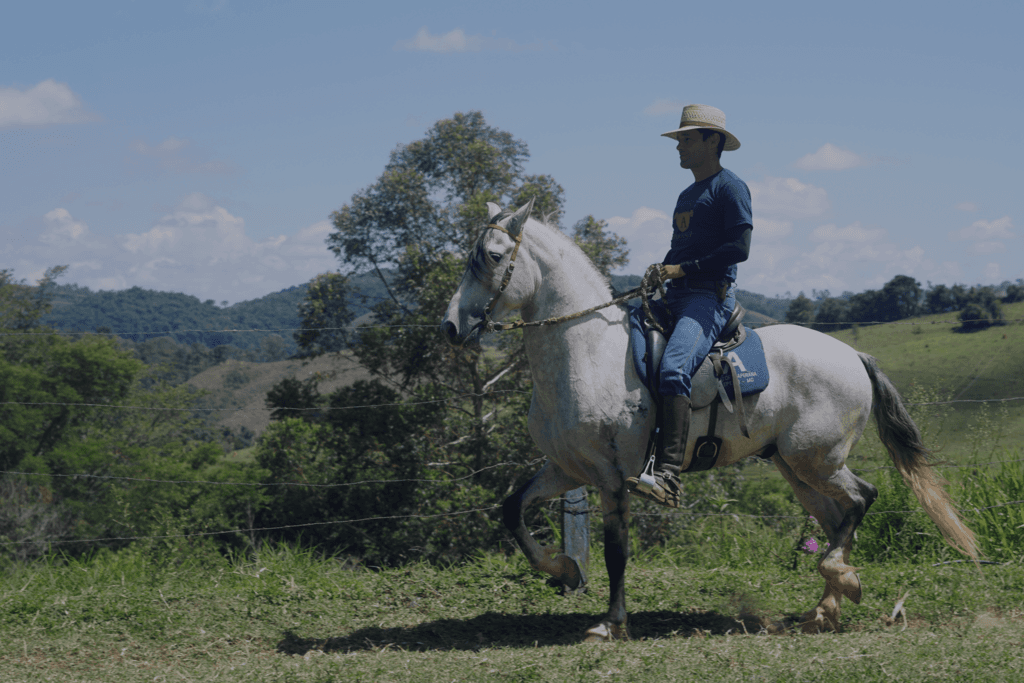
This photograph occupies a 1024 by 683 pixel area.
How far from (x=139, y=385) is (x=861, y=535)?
10.5m

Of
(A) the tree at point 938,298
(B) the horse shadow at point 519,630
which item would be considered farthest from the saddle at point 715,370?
(A) the tree at point 938,298

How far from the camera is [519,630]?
15.9 feet

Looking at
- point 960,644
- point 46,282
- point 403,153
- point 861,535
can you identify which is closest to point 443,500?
point 861,535

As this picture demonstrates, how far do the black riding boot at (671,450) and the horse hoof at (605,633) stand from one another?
2.84 feet

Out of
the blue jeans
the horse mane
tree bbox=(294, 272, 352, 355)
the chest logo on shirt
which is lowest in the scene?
the blue jeans

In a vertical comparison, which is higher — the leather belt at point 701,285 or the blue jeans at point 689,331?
the leather belt at point 701,285

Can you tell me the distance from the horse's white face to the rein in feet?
0.05

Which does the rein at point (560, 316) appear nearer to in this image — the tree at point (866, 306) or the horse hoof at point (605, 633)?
the horse hoof at point (605, 633)

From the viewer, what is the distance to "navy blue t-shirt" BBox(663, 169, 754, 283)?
4.18 metres

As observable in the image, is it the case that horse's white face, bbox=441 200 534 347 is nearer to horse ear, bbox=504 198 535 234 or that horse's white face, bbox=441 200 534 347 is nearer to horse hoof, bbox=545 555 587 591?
horse ear, bbox=504 198 535 234

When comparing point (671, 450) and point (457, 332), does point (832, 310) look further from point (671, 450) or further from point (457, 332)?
point (457, 332)

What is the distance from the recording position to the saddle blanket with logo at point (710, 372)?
4191 millimetres

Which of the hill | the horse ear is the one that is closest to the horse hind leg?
the horse ear

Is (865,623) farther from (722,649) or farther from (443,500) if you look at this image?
(443,500)
